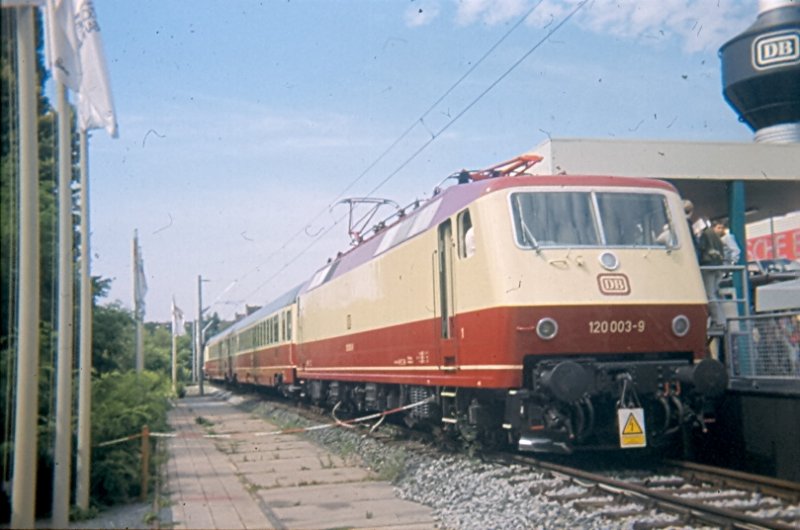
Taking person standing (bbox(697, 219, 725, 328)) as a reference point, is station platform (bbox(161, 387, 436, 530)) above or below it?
below

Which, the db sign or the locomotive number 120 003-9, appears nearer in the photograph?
the locomotive number 120 003-9

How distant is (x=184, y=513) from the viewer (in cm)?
870

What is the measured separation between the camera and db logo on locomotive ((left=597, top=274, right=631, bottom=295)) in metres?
9.66

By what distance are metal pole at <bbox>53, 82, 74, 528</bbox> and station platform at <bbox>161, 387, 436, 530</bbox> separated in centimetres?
118

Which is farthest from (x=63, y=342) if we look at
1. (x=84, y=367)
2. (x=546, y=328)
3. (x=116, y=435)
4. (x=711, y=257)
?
(x=711, y=257)

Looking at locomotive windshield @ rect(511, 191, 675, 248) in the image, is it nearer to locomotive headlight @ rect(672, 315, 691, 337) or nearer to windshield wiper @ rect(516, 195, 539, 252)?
windshield wiper @ rect(516, 195, 539, 252)

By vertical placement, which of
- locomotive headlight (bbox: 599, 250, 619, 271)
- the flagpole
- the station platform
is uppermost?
locomotive headlight (bbox: 599, 250, 619, 271)

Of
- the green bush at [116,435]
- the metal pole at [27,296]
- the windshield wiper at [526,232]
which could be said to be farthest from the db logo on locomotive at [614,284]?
the metal pole at [27,296]

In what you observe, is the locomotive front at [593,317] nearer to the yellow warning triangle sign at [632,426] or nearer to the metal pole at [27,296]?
the yellow warning triangle sign at [632,426]

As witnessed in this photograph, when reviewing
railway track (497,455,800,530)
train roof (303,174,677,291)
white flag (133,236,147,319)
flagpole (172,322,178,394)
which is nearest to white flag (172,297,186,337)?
flagpole (172,322,178,394)

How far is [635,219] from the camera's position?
10336 mm

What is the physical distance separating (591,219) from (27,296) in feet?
20.8

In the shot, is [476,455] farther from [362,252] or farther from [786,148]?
[786,148]

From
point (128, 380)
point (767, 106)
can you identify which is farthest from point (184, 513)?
point (767, 106)
